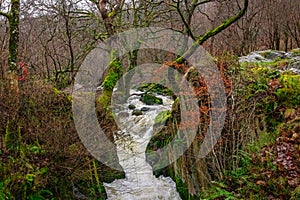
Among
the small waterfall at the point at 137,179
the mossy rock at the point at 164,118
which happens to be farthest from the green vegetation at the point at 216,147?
the mossy rock at the point at 164,118

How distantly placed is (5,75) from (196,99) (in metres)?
4.02

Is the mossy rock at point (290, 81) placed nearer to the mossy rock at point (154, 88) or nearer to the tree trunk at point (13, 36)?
the tree trunk at point (13, 36)

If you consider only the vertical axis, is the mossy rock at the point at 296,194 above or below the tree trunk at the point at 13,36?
below

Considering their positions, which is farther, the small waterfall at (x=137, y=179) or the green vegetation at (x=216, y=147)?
the small waterfall at (x=137, y=179)

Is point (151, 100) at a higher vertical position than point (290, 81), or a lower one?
lower

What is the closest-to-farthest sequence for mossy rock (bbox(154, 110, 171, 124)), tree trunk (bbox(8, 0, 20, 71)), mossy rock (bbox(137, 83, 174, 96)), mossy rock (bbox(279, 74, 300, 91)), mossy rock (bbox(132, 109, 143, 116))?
mossy rock (bbox(279, 74, 300, 91)) → tree trunk (bbox(8, 0, 20, 71)) → mossy rock (bbox(154, 110, 171, 124)) → mossy rock (bbox(132, 109, 143, 116)) → mossy rock (bbox(137, 83, 174, 96))

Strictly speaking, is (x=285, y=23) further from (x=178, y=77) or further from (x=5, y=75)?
(x=5, y=75)

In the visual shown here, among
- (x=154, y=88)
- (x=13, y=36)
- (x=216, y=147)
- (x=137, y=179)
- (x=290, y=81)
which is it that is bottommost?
(x=137, y=179)

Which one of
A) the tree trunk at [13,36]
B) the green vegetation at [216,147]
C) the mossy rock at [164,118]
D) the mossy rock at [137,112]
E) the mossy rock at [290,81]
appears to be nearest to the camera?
the green vegetation at [216,147]

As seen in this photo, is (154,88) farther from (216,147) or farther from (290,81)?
(216,147)

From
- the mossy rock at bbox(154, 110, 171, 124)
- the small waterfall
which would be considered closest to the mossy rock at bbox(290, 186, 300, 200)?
the small waterfall

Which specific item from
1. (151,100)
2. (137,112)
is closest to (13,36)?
(137,112)

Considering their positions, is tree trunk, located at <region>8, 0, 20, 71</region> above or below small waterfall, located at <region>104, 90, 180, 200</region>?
above

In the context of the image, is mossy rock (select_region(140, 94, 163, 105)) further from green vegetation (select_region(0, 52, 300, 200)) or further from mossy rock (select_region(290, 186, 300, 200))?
mossy rock (select_region(290, 186, 300, 200))
